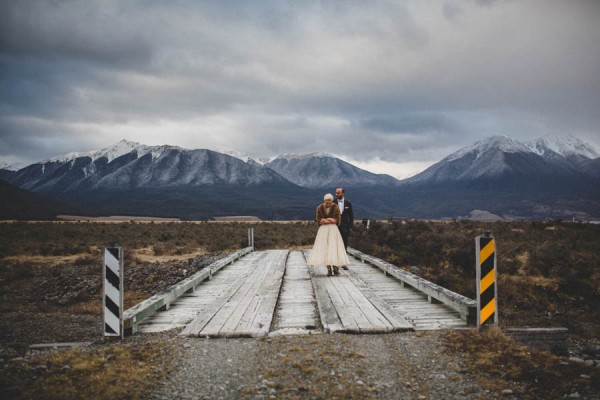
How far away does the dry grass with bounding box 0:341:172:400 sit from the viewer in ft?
12.3

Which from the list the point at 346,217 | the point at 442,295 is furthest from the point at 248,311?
the point at 346,217

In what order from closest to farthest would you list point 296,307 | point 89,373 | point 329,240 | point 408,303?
point 89,373, point 296,307, point 408,303, point 329,240

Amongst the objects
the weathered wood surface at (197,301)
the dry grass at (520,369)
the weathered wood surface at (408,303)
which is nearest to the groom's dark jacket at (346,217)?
the weathered wood surface at (408,303)

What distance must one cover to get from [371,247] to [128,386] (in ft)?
50.8

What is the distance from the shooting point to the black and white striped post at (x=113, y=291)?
5.29 m

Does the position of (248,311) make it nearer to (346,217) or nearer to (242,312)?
(242,312)

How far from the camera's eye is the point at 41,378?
160 inches

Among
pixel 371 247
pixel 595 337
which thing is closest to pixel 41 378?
pixel 595 337

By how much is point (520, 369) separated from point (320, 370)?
2.12m

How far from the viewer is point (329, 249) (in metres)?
10.1

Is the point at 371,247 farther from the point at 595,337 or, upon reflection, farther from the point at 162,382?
the point at 162,382

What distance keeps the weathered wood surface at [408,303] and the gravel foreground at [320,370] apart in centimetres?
73

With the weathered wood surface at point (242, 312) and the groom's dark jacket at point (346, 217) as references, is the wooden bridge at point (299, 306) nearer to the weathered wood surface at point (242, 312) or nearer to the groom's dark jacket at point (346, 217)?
the weathered wood surface at point (242, 312)

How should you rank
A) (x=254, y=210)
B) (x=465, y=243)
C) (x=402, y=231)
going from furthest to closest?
(x=254, y=210) < (x=402, y=231) < (x=465, y=243)
